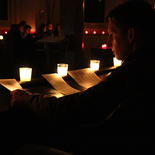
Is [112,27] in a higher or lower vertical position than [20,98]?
higher

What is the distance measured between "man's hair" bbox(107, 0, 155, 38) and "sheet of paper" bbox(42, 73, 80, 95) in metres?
0.74

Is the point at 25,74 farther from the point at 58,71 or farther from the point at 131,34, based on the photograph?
the point at 131,34

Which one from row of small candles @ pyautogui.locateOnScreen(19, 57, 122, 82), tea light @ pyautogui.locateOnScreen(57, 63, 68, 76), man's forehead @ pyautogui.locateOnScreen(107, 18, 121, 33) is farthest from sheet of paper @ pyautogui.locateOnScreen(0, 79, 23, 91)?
man's forehead @ pyautogui.locateOnScreen(107, 18, 121, 33)

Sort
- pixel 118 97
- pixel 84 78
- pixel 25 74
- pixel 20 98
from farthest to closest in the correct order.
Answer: pixel 84 78 < pixel 25 74 < pixel 20 98 < pixel 118 97

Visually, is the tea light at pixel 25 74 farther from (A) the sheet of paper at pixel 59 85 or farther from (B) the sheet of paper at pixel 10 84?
(B) the sheet of paper at pixel 10 84

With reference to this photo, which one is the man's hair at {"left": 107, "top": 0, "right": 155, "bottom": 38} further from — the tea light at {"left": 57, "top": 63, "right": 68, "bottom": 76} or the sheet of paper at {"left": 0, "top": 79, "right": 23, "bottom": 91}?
the tea light at {"left": 57, "top": 63, "right": 68, "bottom": 76}

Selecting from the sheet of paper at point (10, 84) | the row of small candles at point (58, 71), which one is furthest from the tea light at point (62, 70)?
the sheet of paper at point (10, 84)

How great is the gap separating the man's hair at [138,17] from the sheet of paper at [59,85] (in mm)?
737

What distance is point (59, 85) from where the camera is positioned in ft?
6.53

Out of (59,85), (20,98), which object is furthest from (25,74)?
(20,98)

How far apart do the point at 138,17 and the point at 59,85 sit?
0.94m

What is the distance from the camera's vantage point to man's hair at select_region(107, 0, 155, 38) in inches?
46.8

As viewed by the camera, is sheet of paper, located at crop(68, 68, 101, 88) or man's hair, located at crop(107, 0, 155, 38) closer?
man's hair, located at crop(107, 0, 155, 38)

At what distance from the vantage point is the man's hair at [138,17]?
3.90 ft
